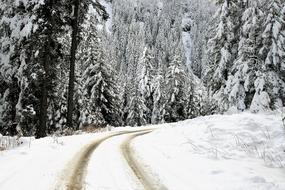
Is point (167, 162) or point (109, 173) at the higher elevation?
point (167, 162)

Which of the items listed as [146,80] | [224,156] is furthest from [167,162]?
[146,80]

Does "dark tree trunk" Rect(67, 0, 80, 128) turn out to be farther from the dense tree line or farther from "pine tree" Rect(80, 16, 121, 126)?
"pine tree" Rect(80, 16, 121, 126)

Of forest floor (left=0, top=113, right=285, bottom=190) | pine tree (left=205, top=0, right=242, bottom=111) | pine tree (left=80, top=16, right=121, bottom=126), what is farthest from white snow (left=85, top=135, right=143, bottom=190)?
pine tree (left=80, top=16, right=121, bottom=126)

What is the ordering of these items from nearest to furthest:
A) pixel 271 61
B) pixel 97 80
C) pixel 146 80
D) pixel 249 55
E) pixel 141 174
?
pixel 141 174 → pixel 271 61 → pixel 249 55 → pixel 97 80 → pixel 146 80

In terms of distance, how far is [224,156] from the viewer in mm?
10266

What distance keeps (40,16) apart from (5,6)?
8.79 feet

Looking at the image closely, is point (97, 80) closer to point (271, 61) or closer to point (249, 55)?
point (249, 55)

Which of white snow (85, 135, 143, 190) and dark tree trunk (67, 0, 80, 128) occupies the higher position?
dark tree trunk (67, 0, 80, 128)

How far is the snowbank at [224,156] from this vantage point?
7473 millimetres

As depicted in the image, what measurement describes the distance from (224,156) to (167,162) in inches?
68.6

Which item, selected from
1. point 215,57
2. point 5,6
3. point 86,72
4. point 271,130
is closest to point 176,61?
point 86,72

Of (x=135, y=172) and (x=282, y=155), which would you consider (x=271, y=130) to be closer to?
(x=282, y=155)

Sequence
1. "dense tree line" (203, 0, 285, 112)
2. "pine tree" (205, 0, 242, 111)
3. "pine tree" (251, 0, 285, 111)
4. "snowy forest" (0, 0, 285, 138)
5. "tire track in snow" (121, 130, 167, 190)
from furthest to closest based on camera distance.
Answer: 1. "pine tree" (205, 0, 242, 111)
2. "dense tree line" (203, 0, 285, 112)
3. "pine tree" (251, 0, 285, 111)
4. "snowy forest" (0, 0, 285, 138)
5. "tire track in snow" (121, 130, 167, 190)

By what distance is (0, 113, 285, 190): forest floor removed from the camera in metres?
7.31
